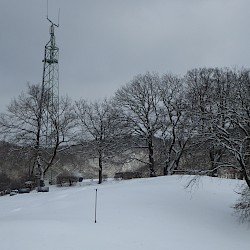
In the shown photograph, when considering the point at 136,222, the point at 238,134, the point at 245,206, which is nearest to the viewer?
the point at 136,222

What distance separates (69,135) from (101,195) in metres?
14.8

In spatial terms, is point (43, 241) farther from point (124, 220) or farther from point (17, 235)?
point (124, 220)

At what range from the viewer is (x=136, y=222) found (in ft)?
48.3

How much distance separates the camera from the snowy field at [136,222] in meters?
11.3

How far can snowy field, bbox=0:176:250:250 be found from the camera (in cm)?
1127

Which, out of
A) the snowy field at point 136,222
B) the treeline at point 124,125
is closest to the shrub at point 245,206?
the snowy field at point 136,222

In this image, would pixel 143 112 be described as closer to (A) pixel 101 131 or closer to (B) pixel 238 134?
(A) pixel 101 131

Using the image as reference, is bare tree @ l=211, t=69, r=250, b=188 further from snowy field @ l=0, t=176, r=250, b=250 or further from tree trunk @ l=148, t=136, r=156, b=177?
tree trunk @ l=148, t=136, r=156, b=177

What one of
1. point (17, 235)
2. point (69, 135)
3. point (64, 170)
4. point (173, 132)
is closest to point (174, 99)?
point (173, 132)

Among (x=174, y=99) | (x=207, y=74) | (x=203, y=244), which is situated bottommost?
(x=203, y=244)

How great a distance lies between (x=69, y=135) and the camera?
34688 mm

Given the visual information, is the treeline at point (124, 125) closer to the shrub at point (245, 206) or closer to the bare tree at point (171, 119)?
the bare tree at point (171, 119)

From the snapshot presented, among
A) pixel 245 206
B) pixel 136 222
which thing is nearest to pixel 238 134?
pixel 245 206

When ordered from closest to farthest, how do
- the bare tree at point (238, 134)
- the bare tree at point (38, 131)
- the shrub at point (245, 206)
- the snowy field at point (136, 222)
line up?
the snowy field at point (136, 222)
the bare tree at point (238, 134)
the shrub at point (245, 206)
the bare tree at point (38, 131)
